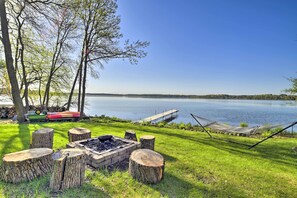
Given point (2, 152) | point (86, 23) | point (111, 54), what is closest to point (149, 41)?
point (111, 54)

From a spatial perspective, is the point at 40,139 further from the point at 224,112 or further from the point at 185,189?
the point at 224,112

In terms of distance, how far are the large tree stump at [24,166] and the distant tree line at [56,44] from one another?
599 centimetres

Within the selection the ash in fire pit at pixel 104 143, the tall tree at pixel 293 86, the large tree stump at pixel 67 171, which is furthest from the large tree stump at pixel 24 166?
the tall tree at pixel 293 86

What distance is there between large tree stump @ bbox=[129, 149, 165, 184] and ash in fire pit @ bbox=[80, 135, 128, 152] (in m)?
0.87

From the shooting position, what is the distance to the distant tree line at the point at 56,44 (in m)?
7.21

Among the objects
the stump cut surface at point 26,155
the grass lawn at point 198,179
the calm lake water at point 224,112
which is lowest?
the calm lake water at point 224,112

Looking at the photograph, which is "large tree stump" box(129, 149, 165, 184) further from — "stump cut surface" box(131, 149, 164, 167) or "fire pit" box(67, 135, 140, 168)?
"fire pit" box(67, 135, 140, 168)

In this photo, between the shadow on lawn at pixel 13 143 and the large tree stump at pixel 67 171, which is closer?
the large tree stump at pixel 67 171

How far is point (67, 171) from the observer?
224 centimetres

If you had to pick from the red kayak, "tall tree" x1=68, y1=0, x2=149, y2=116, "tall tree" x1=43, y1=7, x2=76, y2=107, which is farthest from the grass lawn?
"tall tree" x1=43, y1=7, x2=76, y2=107

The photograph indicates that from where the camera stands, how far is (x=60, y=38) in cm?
1197

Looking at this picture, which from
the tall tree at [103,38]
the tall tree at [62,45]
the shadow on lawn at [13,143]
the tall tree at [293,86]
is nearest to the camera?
the shadow on lawn at [13,143]

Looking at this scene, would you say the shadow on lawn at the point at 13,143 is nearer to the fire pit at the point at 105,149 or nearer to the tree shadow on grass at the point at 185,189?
the fire pit at the point at 105,149

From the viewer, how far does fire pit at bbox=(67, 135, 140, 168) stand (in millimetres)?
2996
